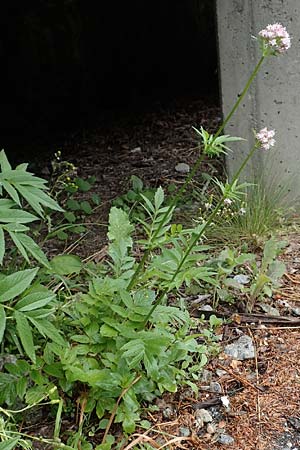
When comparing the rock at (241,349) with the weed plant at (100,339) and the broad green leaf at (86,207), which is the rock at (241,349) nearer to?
the weed plant at (100,339)

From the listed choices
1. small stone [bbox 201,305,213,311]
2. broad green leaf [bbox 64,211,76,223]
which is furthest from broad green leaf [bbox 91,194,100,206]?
small stone [bbox 201,305,213,311]

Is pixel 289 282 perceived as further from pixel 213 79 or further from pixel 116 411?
pixel 213 79

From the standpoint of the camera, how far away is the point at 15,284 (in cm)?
171

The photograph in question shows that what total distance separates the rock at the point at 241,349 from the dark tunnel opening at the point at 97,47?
4.01m

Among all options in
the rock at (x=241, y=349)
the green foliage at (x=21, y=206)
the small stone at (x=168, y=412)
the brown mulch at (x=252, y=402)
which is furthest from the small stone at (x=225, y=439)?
the green foliage at (x=21, y=206)

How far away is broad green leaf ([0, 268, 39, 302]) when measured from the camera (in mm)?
1673

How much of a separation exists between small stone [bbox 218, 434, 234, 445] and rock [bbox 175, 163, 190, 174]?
214cm

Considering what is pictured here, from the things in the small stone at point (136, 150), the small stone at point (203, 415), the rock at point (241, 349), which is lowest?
the small stone at point (203, 415)

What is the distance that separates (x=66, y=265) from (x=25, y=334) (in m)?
0.71

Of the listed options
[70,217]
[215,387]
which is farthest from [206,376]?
[70,217]

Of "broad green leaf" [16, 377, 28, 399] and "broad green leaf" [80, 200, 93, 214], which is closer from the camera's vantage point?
"broad green leaf" [16, 377, 28, 399]

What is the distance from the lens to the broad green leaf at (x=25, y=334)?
64.2 inches

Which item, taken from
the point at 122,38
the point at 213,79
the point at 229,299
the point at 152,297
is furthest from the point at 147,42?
the point at 152,297

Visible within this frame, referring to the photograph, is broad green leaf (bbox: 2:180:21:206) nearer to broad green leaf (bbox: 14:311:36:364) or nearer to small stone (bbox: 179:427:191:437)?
broad green leaf (bbox: 14:311:36:364)
